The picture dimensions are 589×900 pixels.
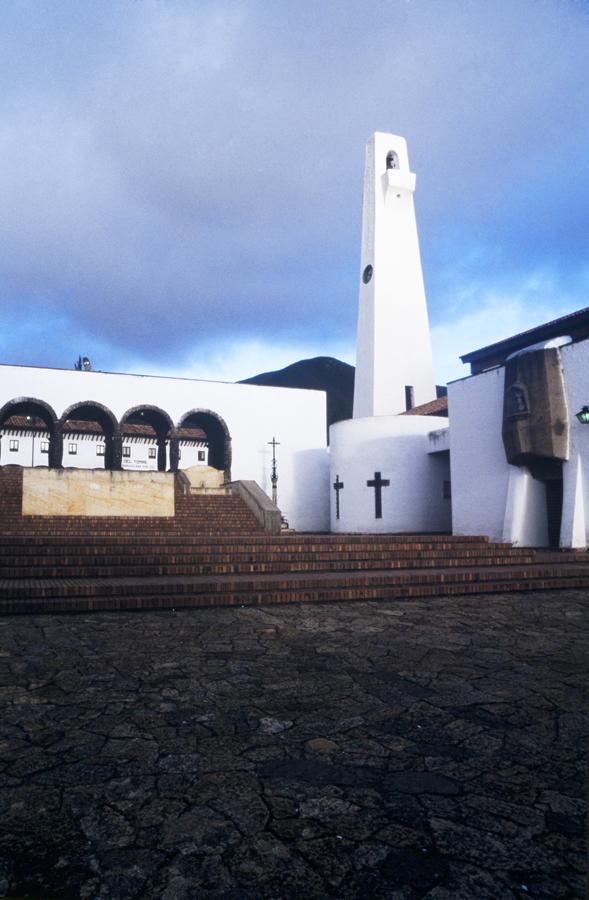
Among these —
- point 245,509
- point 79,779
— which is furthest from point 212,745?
point 245,509

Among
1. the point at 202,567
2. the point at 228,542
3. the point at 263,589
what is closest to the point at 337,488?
the point at 228,542

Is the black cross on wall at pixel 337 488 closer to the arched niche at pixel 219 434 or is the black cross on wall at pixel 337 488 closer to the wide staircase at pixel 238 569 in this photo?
the arched niche at pixel 219 434

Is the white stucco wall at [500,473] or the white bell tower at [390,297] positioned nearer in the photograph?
the white stucco wall at [500,473]

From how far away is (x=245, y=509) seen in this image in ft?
61.2

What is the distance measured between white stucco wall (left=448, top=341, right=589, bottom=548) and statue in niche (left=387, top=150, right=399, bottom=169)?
14.1m

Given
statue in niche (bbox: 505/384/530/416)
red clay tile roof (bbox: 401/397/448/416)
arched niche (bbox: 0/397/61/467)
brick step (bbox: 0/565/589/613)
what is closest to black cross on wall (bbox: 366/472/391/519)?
red clay tile roof (bbox: 401/397/448/416)

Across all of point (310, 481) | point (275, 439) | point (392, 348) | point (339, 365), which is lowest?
point (310, 481)

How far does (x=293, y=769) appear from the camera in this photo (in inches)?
101

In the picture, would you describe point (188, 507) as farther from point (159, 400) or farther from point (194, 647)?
point (194, 647)

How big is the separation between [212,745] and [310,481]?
2265 centimetres

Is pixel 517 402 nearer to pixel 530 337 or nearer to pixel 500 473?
pixel 500 473

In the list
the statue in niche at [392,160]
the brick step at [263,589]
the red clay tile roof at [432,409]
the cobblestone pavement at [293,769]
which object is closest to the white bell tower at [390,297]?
the statue in niche at [392,160]

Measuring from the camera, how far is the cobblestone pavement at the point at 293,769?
1818 mm

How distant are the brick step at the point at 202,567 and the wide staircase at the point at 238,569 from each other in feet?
0.05
